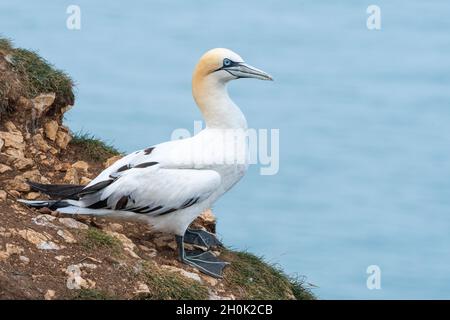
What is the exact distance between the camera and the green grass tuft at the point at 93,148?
17031mm

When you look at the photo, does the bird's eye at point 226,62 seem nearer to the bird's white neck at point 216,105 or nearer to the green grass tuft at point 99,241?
the bird's white neck at point 216,105

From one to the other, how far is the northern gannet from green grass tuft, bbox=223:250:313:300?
0.86ft

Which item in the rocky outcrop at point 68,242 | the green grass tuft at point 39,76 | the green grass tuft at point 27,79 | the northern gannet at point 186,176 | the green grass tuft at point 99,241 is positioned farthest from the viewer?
the green grass tuft at point 39,76

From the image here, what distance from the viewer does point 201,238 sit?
1559cm

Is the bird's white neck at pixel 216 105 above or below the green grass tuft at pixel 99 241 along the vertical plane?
above

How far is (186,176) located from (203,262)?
3.44ft

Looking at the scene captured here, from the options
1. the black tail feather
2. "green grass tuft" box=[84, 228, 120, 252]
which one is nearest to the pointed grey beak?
the black tail feather


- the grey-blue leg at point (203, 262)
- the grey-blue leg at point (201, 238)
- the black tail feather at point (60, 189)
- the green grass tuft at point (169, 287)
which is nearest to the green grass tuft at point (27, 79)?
the black tail feather at point (60, 189)

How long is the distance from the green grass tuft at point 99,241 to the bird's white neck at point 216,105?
5.90ft

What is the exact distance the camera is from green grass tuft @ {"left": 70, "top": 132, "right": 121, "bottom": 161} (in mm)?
17031

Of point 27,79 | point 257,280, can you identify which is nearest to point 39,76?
point 27,79

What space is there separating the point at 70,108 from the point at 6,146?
1.37 meters

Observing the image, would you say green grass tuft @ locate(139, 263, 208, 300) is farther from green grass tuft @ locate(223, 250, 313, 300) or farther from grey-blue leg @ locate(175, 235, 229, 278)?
green grass tuft @ locate(223, 250, 313, 300)

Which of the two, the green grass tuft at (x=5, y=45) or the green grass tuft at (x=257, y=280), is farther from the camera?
the green grass tuft at (x=5, y=45)
